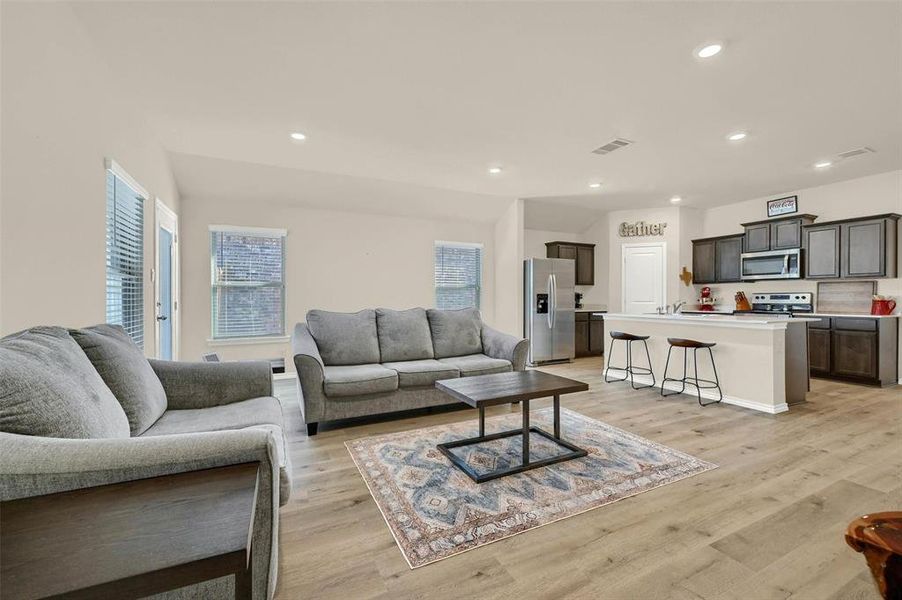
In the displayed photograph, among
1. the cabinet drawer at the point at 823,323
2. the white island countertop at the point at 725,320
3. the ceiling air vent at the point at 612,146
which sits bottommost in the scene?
the cabinet drawer at the point at 823,323

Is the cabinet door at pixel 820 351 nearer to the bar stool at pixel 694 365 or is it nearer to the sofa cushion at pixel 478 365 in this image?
the bar stool at pixel 694 365

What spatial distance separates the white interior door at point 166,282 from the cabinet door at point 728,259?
753cm

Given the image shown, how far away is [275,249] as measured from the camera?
5.32 metres

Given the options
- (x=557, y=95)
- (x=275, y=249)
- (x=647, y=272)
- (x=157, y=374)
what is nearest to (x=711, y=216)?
(x=647, y=272)

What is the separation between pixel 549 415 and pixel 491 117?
8.62 feet

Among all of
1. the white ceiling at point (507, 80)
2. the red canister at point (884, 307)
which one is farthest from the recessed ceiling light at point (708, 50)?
the red canister at point (884, 307)

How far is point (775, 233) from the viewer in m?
5.80

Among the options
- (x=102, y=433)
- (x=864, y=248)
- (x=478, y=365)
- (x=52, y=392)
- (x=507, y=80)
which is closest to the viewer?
(x=52, y=392)

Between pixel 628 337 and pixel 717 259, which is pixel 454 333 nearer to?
pixel 628 337

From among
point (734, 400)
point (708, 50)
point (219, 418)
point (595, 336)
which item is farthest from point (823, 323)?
point (219, 418)

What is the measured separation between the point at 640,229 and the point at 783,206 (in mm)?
1956

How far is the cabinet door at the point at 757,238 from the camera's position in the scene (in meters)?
5.89

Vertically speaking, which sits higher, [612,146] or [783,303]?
[612,146]

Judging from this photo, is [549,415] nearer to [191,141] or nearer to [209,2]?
[209,2]
